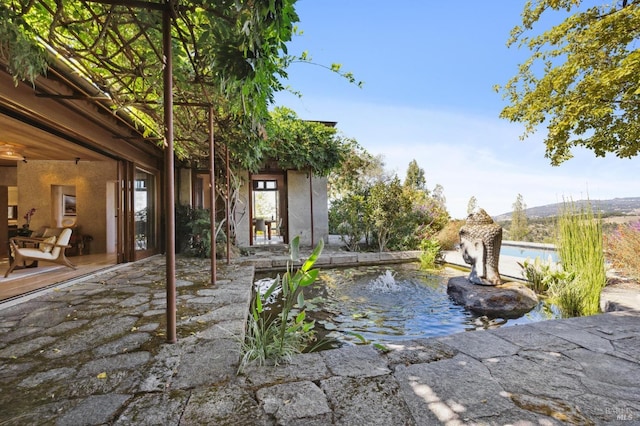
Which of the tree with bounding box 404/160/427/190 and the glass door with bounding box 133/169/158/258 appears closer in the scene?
the glass door with bounding box 133/169/158/258

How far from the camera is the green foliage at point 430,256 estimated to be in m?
6.67

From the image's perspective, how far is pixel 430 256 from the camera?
6660 millimetres

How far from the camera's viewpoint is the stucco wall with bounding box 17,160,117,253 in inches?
313

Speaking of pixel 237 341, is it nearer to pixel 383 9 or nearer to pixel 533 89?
pixel 383 9

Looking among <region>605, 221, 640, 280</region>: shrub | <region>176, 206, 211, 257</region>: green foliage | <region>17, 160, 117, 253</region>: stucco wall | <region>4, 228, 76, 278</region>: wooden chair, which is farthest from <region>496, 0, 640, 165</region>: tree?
<region>17, 160, 117, 253</region>: stucco wall

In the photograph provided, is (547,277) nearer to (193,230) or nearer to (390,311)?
(390,311)

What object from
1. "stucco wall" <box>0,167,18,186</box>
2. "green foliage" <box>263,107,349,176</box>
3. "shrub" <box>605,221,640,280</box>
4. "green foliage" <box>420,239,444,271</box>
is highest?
"green foliage" <box>263,107,349,176</box>

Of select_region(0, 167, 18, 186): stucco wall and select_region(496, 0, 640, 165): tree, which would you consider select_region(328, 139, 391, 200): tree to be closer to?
select_region(496, 0, 640, 165): tree

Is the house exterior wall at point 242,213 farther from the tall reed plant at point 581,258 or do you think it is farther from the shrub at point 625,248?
the shrub at point 625,248

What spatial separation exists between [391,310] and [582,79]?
5.50 meters

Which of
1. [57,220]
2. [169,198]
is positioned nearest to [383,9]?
[169,198]

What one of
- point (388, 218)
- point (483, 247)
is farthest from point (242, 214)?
point (483, 247)

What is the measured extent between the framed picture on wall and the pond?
7.84 m

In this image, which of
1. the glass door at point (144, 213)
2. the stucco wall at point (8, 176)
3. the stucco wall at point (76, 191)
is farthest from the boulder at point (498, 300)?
the stucco wall at point (8, 176)
